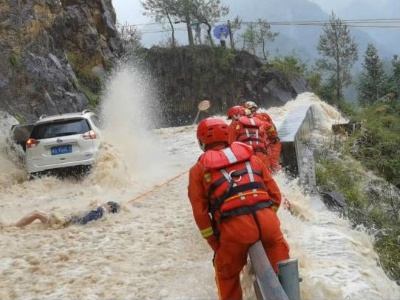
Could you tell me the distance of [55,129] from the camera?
31.1 ft

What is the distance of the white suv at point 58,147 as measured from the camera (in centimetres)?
937

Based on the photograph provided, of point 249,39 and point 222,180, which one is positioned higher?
point 249,39

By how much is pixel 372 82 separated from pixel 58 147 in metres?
30.8

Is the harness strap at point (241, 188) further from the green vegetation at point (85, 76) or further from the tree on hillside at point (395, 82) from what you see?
the tree on hillside at point (395, 82)

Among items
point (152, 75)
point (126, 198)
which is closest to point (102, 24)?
point (152, 75)

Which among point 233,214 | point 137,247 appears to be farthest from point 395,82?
point 233,214

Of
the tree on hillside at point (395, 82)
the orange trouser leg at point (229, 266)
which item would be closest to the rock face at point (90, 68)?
the tree on hillside at point (395, 82)

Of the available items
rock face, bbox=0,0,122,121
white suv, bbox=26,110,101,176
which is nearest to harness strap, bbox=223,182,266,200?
white suv, bbox=26,110,101,176

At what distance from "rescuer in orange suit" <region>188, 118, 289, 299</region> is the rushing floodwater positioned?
749 mm

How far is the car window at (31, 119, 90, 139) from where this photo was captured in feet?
31.0

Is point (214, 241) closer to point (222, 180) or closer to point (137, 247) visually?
point (222, 180)

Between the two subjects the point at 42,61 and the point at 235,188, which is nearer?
the point at 235,188

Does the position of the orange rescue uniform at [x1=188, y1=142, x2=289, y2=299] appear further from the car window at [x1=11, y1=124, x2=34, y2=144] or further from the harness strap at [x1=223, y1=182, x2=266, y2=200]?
the car window at [x1=11, y1=124, x2=34, y2=144]

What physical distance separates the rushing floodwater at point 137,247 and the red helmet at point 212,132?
4.55 ft
